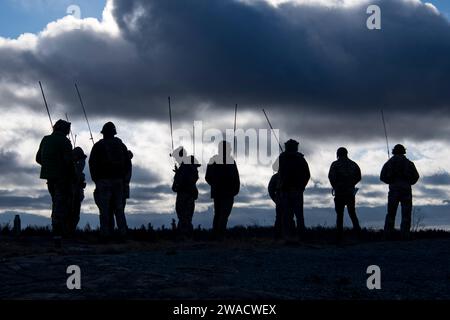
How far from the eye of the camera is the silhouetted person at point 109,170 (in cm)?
1414

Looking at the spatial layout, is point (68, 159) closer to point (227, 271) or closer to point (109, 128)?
point (109, 128)

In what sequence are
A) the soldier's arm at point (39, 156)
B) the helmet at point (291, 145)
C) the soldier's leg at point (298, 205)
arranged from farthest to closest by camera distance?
the helmet at point (291, 145) → the soldier's leg at point (298, 205) → the soldier's arm at point (39, 156)

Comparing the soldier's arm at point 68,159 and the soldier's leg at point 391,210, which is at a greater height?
the soldier's arm at point 68,159

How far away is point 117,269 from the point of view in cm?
976

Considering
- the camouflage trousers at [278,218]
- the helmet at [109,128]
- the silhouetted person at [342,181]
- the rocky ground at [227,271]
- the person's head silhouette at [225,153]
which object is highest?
the helmet at [109,128]

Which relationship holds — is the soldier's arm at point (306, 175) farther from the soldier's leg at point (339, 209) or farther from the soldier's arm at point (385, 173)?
the soldier's arm at point (385, 173)

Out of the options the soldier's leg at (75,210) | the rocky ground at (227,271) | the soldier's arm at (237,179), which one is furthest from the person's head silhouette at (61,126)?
the soldier's arm at (237,179)

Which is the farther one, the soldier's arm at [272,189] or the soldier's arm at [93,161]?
the soldier's arm at [272,189]

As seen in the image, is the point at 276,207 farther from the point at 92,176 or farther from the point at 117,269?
the point at 117,269

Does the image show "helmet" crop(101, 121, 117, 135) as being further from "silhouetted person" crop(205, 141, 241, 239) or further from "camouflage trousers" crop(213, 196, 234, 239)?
"camouflage trousers" crop(213, 196, 234, 239)

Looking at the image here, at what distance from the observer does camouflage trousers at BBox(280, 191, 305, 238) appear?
16.0m

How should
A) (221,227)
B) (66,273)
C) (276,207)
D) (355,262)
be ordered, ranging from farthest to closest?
1. (276,207)
2. (221,227)
3. (355,262)
4. (66,273)
